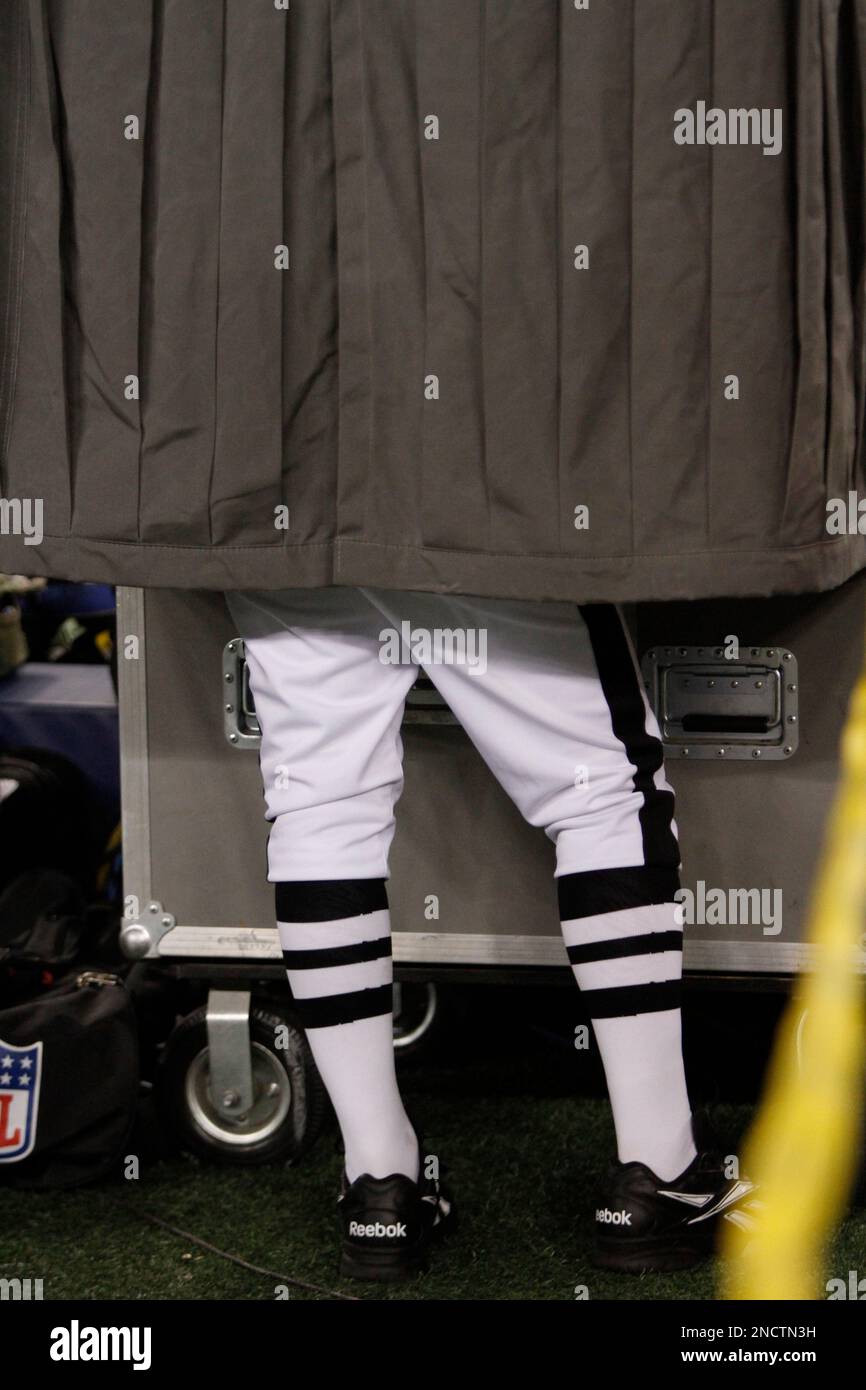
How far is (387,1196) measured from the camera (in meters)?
1.41

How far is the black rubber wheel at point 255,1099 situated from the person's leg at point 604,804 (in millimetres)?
476

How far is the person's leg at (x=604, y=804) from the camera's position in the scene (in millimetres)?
1354

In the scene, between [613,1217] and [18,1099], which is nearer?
→ [613,1217]

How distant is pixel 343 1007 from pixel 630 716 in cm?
39

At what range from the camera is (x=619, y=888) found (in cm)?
135

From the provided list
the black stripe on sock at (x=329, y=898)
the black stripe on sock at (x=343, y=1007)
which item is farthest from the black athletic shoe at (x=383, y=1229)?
the black stripe on sock at (x=329, y=898)

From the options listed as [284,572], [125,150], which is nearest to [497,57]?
[125,150]

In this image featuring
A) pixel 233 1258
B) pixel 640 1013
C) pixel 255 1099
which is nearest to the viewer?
pixel 640 1013

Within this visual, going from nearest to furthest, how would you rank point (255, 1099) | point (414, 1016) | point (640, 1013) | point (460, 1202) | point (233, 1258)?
point (640, 1013) → point (233, 1258) → point (460, 1202) → point (255, 1099) → point (414, 1016)

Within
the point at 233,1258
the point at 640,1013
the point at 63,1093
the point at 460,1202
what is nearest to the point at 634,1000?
the point at 640,1013

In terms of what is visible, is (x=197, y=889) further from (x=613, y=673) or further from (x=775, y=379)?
(x=775, y=379)

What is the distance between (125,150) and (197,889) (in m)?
0.82

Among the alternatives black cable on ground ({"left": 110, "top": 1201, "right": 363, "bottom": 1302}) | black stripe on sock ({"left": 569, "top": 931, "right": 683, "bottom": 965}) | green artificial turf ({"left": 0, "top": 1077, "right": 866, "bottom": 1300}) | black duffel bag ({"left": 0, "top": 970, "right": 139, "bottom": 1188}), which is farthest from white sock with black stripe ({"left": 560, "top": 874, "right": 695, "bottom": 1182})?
black duffel bag ({"left": 0, "top": 970, "right": 139, "bottom": 1188})

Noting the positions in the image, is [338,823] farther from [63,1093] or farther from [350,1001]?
[63,1093]
